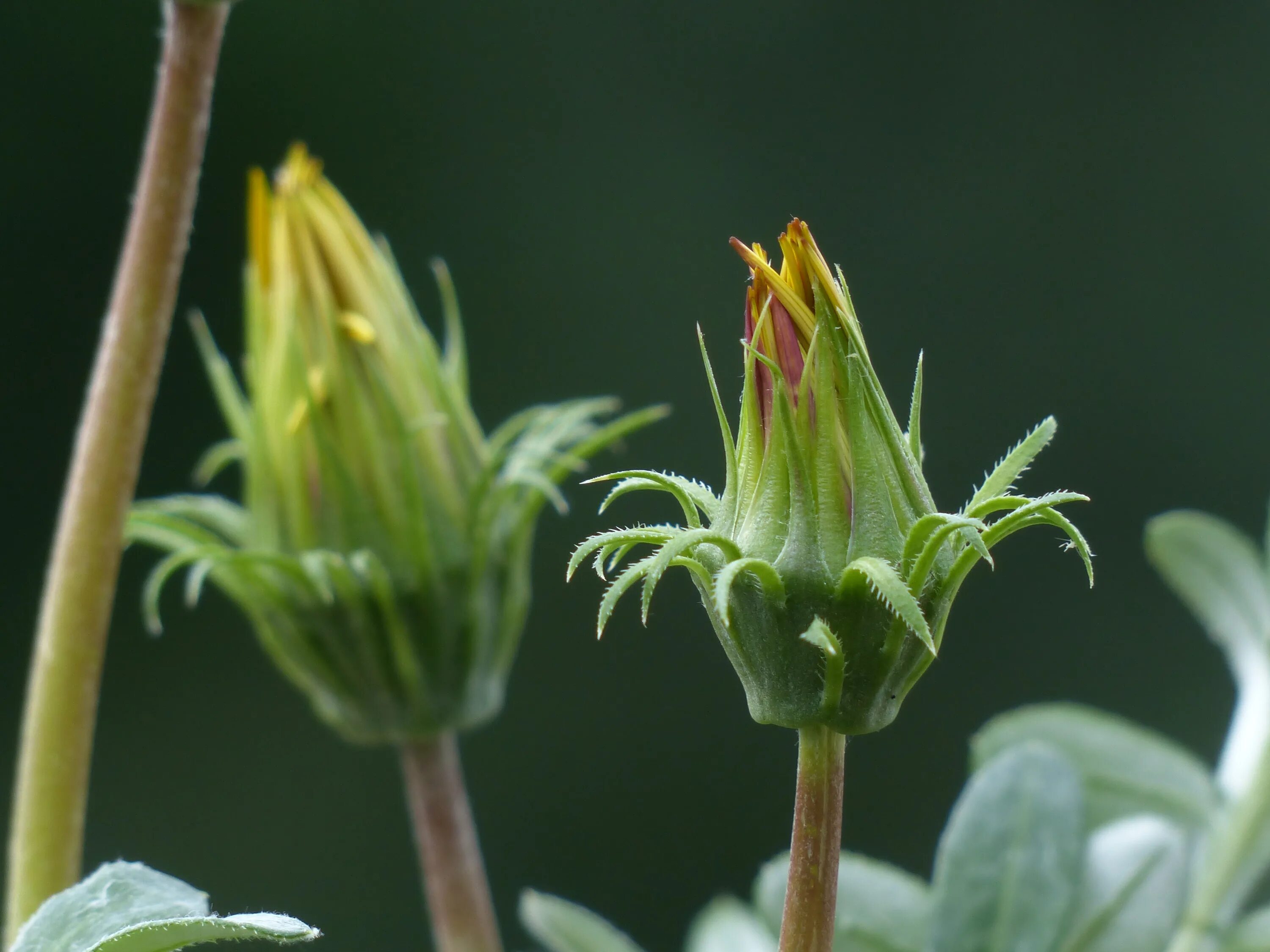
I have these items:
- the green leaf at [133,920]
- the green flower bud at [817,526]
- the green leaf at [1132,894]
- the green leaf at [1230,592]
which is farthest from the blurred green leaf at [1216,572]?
the green leaf at [133,920]

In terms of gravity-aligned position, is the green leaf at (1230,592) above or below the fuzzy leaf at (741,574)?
below

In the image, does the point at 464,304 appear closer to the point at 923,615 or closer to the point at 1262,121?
the point at 1262,121

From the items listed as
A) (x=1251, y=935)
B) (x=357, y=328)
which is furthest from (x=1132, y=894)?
(x=357, y=328)

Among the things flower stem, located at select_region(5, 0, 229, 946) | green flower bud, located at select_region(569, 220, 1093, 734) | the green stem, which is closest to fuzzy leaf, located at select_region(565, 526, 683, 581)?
green flower bud, located at select_region(569, 220, 1093, 734)

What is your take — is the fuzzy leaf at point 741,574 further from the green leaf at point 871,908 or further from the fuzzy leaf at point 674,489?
the green leaf at point 871,908

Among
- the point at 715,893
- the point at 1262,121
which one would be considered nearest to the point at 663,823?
the point at 715,893

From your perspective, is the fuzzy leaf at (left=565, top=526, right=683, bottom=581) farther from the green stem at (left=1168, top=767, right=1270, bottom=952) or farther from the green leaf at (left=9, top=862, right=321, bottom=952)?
the green stem at (left=1168, top=767, right=1270, bottom=952)

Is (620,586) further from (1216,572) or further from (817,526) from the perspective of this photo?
(1216,572)
